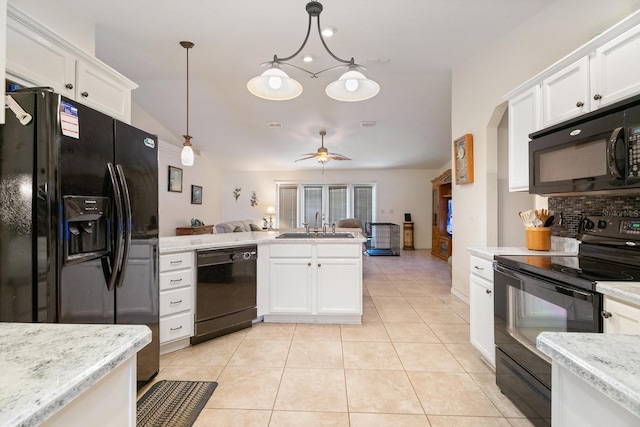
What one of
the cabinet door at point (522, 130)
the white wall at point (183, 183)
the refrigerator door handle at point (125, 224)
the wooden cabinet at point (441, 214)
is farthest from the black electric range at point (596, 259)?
the wooden cabinet at point (441, 214)

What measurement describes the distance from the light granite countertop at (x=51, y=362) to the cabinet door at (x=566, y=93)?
2.27 m

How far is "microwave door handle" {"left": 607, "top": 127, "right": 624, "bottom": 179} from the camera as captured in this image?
1.25 meters

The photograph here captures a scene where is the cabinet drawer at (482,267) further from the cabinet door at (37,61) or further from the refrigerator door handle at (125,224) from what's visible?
the cabinet door at (37,61)

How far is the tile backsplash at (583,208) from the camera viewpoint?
1547 millimetres

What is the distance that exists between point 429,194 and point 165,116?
6979mm

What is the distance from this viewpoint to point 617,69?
1376 millimetres

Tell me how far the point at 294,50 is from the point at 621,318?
3.24 m

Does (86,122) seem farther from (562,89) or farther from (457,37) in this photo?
(457,37)

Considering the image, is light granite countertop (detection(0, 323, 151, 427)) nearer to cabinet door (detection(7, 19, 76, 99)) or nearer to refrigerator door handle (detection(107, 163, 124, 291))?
refrigerator door handle (detection(107, 163, 124, 291))

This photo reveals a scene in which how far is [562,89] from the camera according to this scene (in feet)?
5.51

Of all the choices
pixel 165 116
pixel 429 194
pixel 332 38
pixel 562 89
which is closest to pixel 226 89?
pixel 165 116

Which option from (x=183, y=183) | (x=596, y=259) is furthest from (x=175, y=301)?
(x=183, y=183)

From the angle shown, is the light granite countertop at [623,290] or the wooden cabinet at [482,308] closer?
the light granite countertop at [623,290]

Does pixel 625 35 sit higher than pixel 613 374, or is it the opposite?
pixel 625 35
